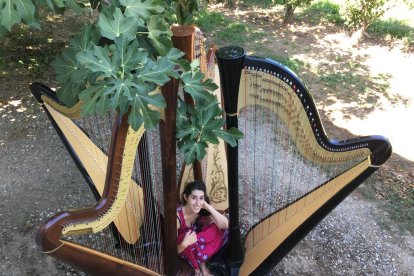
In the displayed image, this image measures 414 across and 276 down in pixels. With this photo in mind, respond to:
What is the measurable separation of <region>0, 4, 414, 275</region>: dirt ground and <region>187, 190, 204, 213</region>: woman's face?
43.4 inches

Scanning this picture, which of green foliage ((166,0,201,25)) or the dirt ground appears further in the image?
the dirt ground

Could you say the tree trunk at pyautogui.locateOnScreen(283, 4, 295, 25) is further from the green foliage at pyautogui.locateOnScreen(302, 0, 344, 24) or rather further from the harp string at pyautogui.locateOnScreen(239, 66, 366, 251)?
the harp string at pyautogui.locateOnScreen(239, 66, 366, 251)

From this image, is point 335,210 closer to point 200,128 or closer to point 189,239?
point 189,239

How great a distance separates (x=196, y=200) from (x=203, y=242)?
35 centimetres

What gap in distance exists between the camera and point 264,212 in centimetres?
391

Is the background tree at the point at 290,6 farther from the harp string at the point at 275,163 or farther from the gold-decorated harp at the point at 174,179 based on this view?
the gold-decorated harp at the point at 174,179

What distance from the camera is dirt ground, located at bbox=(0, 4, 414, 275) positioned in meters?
3.49

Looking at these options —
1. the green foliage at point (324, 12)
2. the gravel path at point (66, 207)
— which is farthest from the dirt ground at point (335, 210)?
the green foliage at point (324, 12)

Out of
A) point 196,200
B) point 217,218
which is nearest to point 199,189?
point 196,200

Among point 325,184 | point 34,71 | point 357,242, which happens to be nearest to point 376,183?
point 357,242

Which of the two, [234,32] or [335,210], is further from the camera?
[234,32]

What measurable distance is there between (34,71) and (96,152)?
3576 mm

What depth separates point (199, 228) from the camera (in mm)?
2842

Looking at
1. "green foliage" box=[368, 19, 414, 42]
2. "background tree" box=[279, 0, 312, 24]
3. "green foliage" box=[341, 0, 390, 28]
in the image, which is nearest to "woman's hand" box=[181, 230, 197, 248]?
"green foliage" box=[341, 0, 390, 28]
